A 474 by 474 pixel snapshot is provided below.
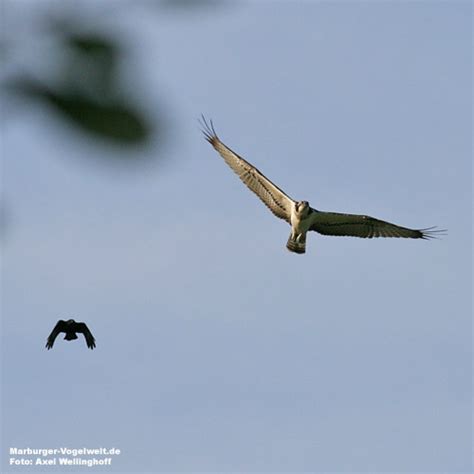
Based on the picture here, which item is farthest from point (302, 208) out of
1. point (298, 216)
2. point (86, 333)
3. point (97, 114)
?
point (97, 114)

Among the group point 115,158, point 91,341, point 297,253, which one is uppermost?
point 297,253

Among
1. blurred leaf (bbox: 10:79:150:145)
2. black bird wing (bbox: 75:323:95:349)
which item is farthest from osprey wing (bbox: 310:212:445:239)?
blurred leaf (bbox: 10:79:150:145)

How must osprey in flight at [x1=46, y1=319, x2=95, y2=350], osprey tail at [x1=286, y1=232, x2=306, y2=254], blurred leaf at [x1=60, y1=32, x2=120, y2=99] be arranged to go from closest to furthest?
blurred leaf at [x1=60, y1=32, x2=120, y2=99], osprey in flight at [x1=46, y1=319, x2=95, y2=350], osprey tail at [x1=286, y1=232, x2=306, y2=254]

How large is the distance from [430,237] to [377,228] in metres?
1.62

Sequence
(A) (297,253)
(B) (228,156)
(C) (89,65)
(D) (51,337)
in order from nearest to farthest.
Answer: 1. (C) (89,65)
2. (D) (51,337)
3. (A) (297,253)
4. (B) (228,156)

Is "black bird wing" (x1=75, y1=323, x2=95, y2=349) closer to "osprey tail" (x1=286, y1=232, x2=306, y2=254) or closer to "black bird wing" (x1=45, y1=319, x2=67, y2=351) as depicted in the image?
"black bird wing" (x1=45, y1=319, x2=67, y2=351)

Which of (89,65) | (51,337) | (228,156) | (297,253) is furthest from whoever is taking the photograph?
(228,156)

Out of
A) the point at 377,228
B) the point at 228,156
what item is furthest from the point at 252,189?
the point at 377,228

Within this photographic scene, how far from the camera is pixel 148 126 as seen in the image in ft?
3.17

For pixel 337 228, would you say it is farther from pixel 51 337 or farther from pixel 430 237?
pixel 51 337

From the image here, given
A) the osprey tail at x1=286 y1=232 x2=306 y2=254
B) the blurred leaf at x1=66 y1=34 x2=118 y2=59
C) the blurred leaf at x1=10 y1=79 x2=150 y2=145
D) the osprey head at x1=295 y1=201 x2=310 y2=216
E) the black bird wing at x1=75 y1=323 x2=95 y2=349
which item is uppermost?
the osprey head at x1=295 y1=201 x2=310 y2=216

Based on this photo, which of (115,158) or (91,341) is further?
(91,341)

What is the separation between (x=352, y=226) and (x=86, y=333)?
5801mm

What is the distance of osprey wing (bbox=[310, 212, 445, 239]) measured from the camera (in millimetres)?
23438
